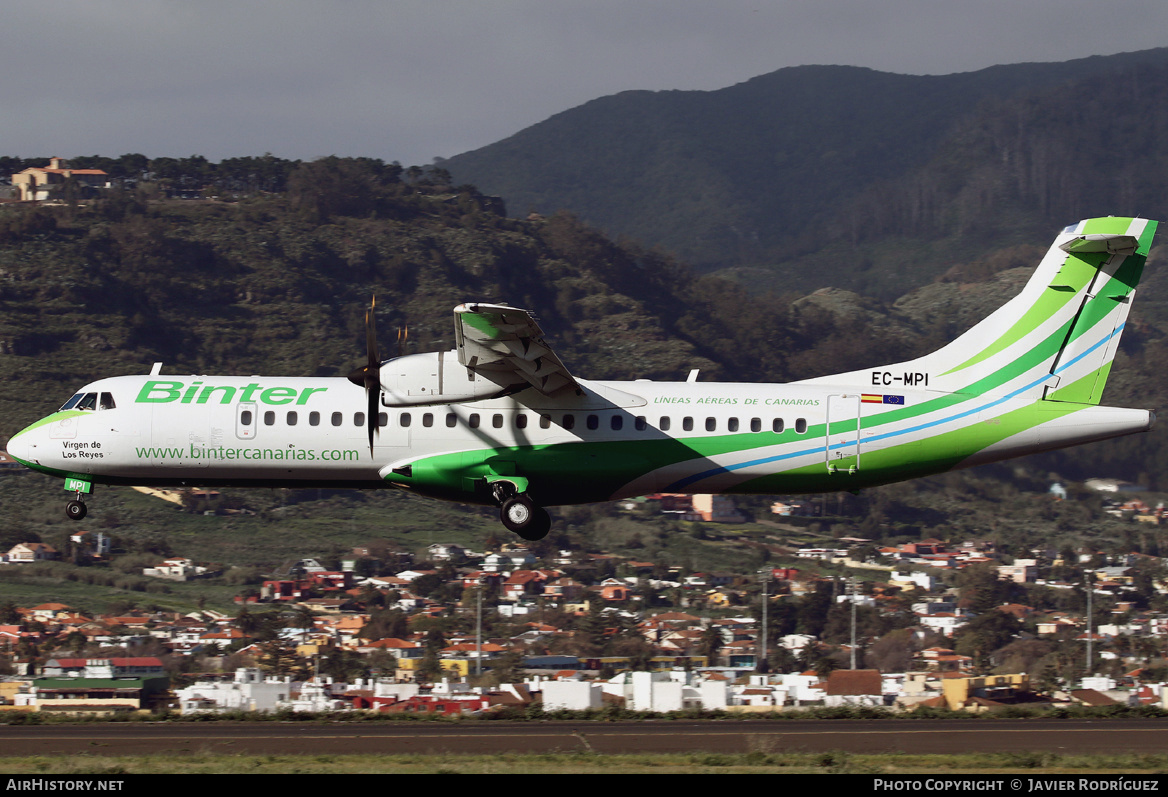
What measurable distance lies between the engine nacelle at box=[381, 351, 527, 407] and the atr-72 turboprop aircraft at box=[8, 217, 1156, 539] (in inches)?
33.7

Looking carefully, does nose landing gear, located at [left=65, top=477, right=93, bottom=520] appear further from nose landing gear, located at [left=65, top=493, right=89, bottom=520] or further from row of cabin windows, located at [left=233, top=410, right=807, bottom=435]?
row of cabin windows, located at [left=233, top=410, right=807, bottom=435]

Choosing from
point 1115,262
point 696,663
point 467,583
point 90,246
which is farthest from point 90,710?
point 90,246

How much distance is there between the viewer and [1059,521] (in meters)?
94.8

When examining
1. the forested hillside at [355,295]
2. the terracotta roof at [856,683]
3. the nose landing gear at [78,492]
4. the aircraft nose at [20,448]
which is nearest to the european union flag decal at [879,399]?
the nose landing gear at [78,492]

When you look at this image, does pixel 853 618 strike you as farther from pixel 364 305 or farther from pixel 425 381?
pixel 364 305

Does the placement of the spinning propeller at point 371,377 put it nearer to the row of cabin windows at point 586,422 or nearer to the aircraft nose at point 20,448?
the row of cabin windows at point 586,422

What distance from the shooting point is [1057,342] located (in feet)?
86.1

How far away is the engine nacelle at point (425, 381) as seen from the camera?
24344 millimetres

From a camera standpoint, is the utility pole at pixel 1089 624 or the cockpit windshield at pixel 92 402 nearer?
the cockpit windshield at pixel 92 402

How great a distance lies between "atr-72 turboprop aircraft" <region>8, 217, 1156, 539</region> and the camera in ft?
84.1

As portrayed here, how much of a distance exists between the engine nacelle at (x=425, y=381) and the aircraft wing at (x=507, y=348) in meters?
0.31

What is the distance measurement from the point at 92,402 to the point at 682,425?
11520 mm

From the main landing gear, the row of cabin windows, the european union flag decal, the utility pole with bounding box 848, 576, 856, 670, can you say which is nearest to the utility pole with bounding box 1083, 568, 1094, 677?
the utility pole with bounding box 848, 576, 856, 670

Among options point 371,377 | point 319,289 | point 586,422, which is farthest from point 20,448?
point 319,289
